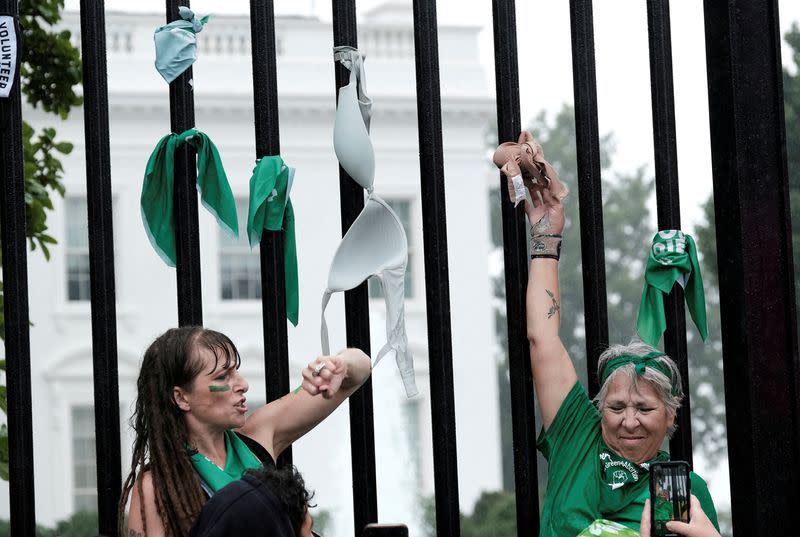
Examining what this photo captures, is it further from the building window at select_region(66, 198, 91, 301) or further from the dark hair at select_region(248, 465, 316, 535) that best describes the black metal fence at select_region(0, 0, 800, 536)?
the building window at select_region(66, 198, 91, 301)

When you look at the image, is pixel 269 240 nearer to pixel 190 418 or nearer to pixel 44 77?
pixel 190 418

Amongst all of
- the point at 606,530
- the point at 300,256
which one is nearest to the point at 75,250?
the point at 300,256

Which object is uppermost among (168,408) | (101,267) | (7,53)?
(7,53)

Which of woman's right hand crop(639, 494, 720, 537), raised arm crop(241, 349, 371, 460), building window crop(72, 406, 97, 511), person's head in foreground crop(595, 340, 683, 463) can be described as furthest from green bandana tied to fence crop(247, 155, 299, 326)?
building window crop(72, 406, 97, 511)

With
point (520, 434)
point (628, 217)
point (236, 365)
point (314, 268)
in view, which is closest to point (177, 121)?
point (236, 365)

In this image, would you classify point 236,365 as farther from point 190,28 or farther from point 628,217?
point 628,217

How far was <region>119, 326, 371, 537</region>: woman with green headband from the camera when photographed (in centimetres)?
237

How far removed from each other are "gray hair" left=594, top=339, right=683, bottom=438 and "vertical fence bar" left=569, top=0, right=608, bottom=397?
1.6 inches

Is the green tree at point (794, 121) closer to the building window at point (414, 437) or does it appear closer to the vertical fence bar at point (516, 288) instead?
the vertical fence bar at point (516, 288)

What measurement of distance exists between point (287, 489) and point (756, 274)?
1.21m

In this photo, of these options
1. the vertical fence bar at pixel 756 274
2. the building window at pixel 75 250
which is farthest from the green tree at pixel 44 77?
the building window at pixel 75 250

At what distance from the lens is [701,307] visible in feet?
9.24

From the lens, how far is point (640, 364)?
271cm

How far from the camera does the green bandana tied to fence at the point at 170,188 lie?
2.61 meters
